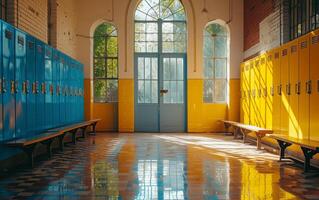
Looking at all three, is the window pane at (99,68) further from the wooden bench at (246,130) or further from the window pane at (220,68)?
the wooden bench at (246,130)

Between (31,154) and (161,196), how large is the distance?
2.62m

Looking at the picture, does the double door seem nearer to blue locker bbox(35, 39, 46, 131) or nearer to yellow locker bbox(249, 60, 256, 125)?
yellow locker bbox(249, 60, 256, 125)

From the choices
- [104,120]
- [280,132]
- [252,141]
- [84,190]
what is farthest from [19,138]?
[104,120]

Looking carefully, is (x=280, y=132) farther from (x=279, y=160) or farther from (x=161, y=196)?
(x=161, y=196)

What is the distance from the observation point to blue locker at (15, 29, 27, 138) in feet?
20.5

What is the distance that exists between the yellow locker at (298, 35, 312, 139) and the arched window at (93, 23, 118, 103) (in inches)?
284

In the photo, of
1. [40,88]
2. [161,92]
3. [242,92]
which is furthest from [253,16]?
[40,88]

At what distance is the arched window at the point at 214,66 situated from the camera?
13461mm

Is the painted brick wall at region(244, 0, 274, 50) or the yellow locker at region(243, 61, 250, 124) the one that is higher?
the painted brick wall at region(244, 0, 274, 50)

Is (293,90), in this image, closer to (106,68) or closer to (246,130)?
(246,130)

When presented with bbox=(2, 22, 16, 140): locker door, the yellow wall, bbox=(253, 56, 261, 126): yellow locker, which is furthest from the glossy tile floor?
the yellow wall

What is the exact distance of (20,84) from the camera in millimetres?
6422

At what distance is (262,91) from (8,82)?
580 centimetres

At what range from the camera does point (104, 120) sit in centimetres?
1339
